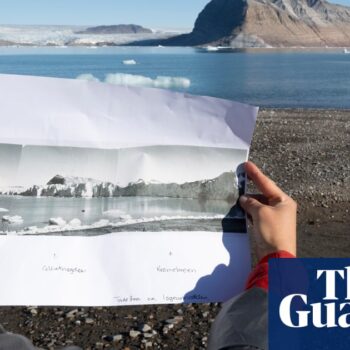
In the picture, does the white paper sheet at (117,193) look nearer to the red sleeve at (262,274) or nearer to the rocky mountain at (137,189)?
the rocky mountain at (137,189)

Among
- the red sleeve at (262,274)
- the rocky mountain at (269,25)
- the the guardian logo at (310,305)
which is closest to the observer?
the the guardian logo at (310,305)

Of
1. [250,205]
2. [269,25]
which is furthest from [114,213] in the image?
[269,25]

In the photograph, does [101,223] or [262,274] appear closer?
[262,274]

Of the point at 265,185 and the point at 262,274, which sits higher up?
the point at 265,185

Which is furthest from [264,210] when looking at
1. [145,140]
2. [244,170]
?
[145,140]

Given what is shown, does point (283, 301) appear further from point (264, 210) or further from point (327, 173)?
point (327, 173)

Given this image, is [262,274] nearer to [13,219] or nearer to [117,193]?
[117,193]

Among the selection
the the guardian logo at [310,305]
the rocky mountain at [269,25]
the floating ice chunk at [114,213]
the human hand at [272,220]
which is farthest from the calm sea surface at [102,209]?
the rocky mountain at [269,25]
